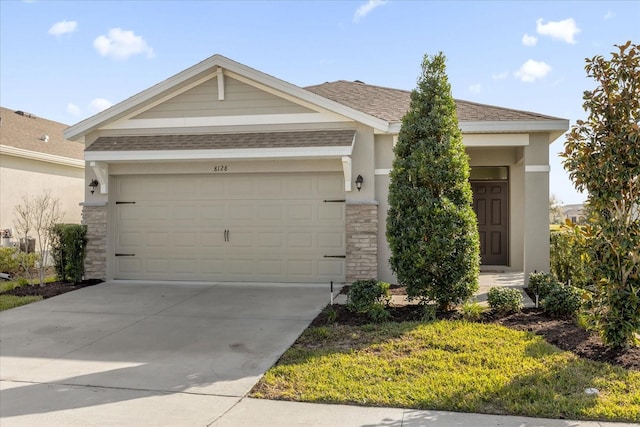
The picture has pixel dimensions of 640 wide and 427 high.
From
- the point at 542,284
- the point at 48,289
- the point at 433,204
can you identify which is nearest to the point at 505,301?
the point at 542,284

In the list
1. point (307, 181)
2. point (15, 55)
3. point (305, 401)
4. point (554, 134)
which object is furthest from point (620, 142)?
point (15, 55)

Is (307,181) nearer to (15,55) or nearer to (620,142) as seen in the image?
(620,142)

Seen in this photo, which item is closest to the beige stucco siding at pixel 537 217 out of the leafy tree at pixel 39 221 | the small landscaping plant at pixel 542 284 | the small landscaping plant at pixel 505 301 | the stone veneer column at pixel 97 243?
the small landscaping plant at pixel 542 284

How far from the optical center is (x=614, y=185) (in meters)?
4.93

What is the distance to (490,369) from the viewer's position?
183 inches

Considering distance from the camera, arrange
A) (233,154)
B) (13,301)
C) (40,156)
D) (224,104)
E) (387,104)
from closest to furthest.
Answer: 1. (13,301)
2. (233,154)
3. (224,104)
4. (387,104)
5. (40,156)

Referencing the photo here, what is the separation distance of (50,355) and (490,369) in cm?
493

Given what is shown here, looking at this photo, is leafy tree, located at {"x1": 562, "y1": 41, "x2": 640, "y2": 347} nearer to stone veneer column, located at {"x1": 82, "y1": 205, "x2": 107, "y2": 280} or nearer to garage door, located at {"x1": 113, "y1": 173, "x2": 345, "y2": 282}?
garage door, located at {"x1": 113, "y1": 173, "x2": 345, "y2": 282}

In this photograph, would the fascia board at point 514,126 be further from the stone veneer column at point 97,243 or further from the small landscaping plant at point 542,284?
the stone veneer column at point 97,243

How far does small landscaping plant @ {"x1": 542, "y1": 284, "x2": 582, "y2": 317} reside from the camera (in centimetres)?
662

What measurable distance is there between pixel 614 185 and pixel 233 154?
6512mm

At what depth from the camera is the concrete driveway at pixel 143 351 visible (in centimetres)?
401

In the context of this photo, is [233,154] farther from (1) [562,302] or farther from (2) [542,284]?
(1) [562,302]

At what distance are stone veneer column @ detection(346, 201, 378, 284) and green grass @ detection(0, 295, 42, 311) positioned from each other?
19.3 feet
